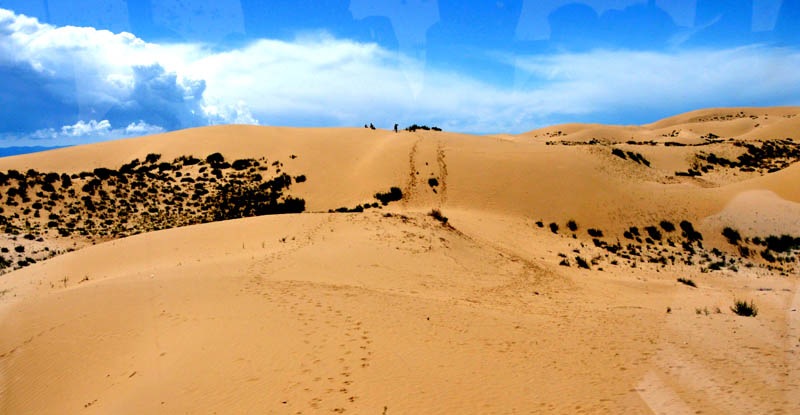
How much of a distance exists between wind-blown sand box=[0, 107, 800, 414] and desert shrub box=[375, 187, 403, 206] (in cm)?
634

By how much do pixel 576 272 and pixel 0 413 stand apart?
1845 centimetres

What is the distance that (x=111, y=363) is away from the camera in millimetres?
8195

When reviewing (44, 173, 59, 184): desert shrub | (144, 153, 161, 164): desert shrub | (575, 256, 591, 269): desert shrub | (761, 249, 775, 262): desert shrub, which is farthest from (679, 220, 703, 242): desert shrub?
(144, 153, 161, 164): desert shrub

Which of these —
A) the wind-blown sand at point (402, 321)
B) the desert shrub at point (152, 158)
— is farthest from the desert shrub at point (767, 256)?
the desert shrub at point (152, 158)

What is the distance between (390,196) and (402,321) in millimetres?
21414

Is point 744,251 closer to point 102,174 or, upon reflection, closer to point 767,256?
point 767,256

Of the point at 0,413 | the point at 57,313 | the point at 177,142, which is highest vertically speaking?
the point at 177,142

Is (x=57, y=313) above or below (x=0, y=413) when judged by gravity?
above

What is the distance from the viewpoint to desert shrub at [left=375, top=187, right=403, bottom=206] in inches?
1201

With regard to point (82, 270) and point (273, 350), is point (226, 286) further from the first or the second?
point (82, 270)

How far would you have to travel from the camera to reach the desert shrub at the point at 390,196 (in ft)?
100

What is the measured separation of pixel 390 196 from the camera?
3102cm

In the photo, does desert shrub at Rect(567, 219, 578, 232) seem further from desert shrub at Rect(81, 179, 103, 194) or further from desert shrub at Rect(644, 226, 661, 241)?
desert shrub at Rect(81, 179, 103, 194)

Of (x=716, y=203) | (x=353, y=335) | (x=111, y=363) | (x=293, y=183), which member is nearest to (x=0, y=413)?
(x=111, y=363)
